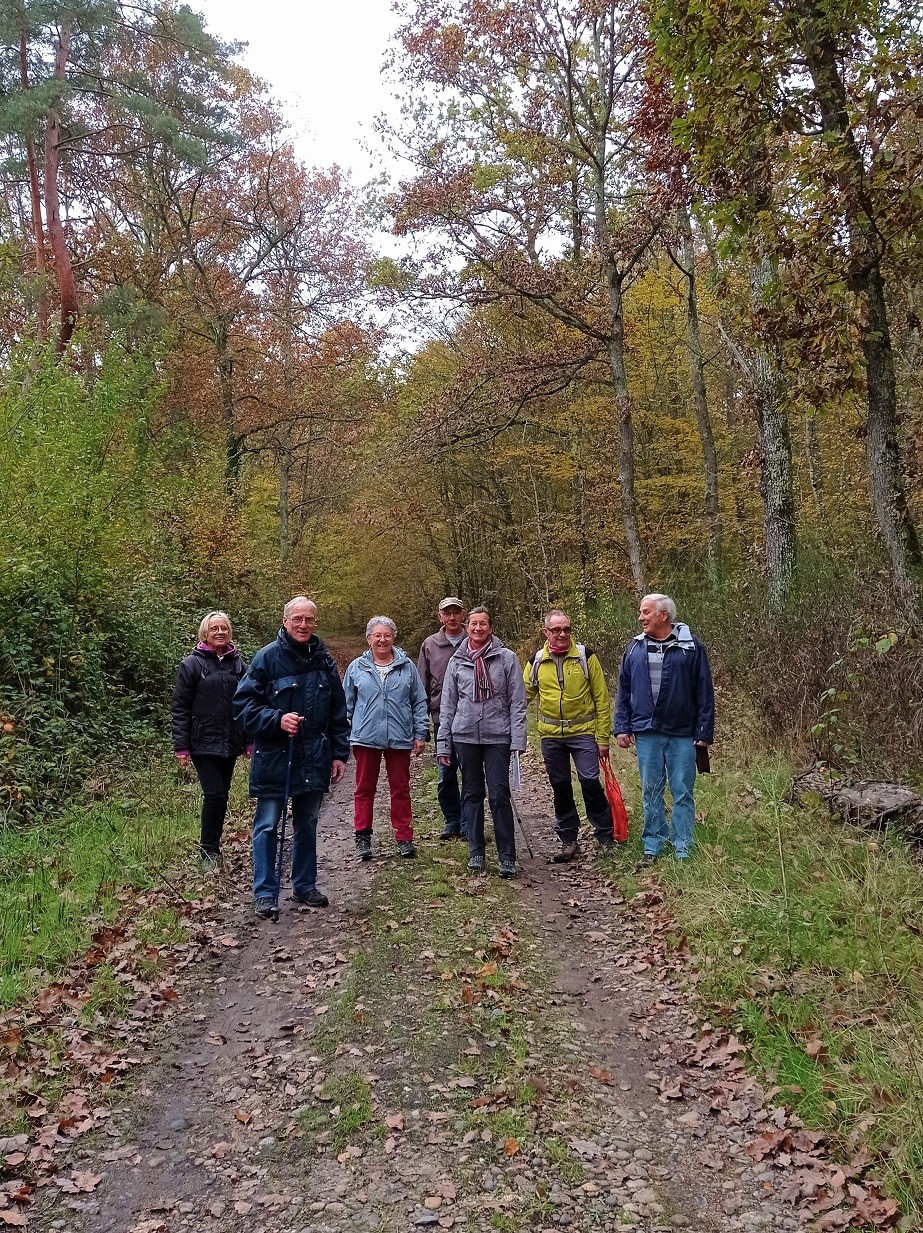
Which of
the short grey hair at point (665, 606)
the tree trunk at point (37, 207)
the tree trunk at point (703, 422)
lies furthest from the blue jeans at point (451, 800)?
the tree trunk at point (37, 207)

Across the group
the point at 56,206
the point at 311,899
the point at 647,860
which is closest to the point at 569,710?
the point at 647,860

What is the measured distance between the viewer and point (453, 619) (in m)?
8.25

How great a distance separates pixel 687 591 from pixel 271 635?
8386mm

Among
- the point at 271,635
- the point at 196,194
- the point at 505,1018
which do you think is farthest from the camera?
the point at 196,194

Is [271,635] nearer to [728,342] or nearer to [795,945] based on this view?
[728,342]

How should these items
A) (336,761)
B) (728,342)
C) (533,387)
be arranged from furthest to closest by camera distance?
(533,387) → (728,342) → (336,761)

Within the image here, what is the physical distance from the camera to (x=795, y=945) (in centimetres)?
479

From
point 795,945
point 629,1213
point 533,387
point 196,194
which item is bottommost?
point 629,1213

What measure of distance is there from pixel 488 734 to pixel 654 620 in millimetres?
1601

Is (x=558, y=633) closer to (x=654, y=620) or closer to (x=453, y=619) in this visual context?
(x=654, y=620)

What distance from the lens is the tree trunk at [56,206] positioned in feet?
44.8

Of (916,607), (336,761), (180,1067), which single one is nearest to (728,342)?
(916,607)

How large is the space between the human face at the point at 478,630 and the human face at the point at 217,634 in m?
2.01

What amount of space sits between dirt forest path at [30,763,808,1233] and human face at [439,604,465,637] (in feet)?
9.45
